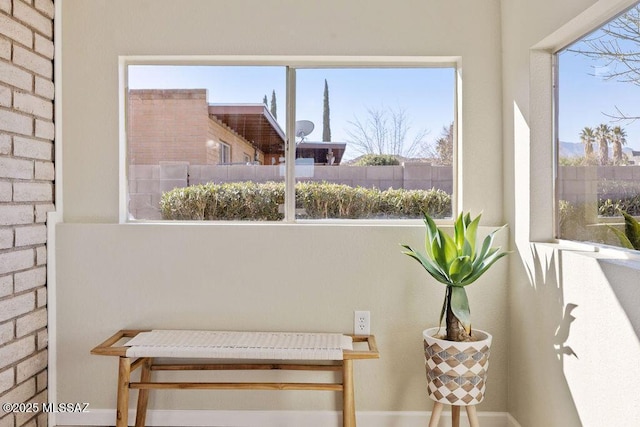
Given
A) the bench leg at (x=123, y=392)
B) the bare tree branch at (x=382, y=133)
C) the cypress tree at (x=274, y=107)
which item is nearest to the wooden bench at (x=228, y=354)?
the bench leg at (x=123, y=392)

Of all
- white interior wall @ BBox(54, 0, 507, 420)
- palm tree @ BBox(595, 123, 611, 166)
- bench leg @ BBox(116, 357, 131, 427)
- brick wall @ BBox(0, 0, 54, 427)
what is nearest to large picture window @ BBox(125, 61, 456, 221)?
white interior wall @ BBox(54, 0, 507, 420)

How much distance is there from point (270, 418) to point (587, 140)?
196 centimetres

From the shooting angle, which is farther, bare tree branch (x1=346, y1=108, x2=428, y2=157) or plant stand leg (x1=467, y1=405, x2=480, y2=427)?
bare tree branch (x1=346, y1=108, x2=428, y2=157)

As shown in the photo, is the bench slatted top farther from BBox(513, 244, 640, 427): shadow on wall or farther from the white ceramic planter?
BBox(513, 244, 640, 427): shadow on wall

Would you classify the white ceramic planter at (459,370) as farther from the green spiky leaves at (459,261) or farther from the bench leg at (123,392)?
the bench leg at (123,392)

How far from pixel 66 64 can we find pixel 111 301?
124 cm

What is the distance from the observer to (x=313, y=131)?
2.67 m

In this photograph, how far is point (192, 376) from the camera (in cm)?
258

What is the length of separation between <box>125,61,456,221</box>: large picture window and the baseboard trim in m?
1.01

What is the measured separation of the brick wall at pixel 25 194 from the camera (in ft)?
7.18

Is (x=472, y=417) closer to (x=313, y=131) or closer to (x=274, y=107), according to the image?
(x=313, y=131)

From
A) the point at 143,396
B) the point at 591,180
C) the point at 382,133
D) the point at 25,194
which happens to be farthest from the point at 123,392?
the point at 591,180

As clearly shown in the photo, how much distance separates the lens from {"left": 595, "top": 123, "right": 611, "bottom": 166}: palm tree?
6.07 feet

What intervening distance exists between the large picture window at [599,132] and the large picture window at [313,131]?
0.63 m
